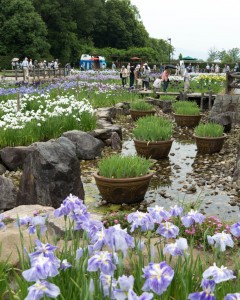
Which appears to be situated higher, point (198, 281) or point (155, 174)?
point (198, 281)

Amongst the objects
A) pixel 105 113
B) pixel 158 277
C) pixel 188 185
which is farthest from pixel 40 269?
pixel 105 113

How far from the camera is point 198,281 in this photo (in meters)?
2.31

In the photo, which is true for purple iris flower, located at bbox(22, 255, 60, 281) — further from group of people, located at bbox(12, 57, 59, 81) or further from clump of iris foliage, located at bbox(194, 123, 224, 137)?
group of people, located at bbox(12, 57, 59, 81)

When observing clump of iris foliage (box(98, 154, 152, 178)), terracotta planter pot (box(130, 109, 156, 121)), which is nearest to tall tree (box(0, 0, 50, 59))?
terracotta planter pot (box(130, 109, 156, 121))

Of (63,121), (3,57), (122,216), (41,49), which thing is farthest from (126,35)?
(122,216)

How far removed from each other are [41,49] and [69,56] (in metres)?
7.79

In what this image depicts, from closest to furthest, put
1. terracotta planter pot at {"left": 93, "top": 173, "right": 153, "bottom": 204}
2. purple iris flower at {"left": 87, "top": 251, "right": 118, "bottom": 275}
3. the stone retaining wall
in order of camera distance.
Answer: purple iris flower at {"left": 87, "top": 251, "right": 118, "bottom": 275}
terracotta planter pot at {"left": 93, "top": 173, "right": 153, "bottom": 204}
the stone retaining wall

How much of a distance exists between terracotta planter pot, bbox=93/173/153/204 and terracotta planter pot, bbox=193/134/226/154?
3.50m

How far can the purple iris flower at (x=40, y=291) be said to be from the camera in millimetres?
1604

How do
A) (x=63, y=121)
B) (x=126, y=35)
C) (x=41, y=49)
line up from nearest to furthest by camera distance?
(x=63, y=121) → (x=41, y=49) → (x=126, y=35)

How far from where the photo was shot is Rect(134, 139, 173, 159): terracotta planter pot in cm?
902

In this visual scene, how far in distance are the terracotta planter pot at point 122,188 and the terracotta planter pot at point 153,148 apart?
248cm

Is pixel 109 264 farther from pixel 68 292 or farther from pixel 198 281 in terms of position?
pixel 198 281

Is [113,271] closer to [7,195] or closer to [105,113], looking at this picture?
[7,195]
